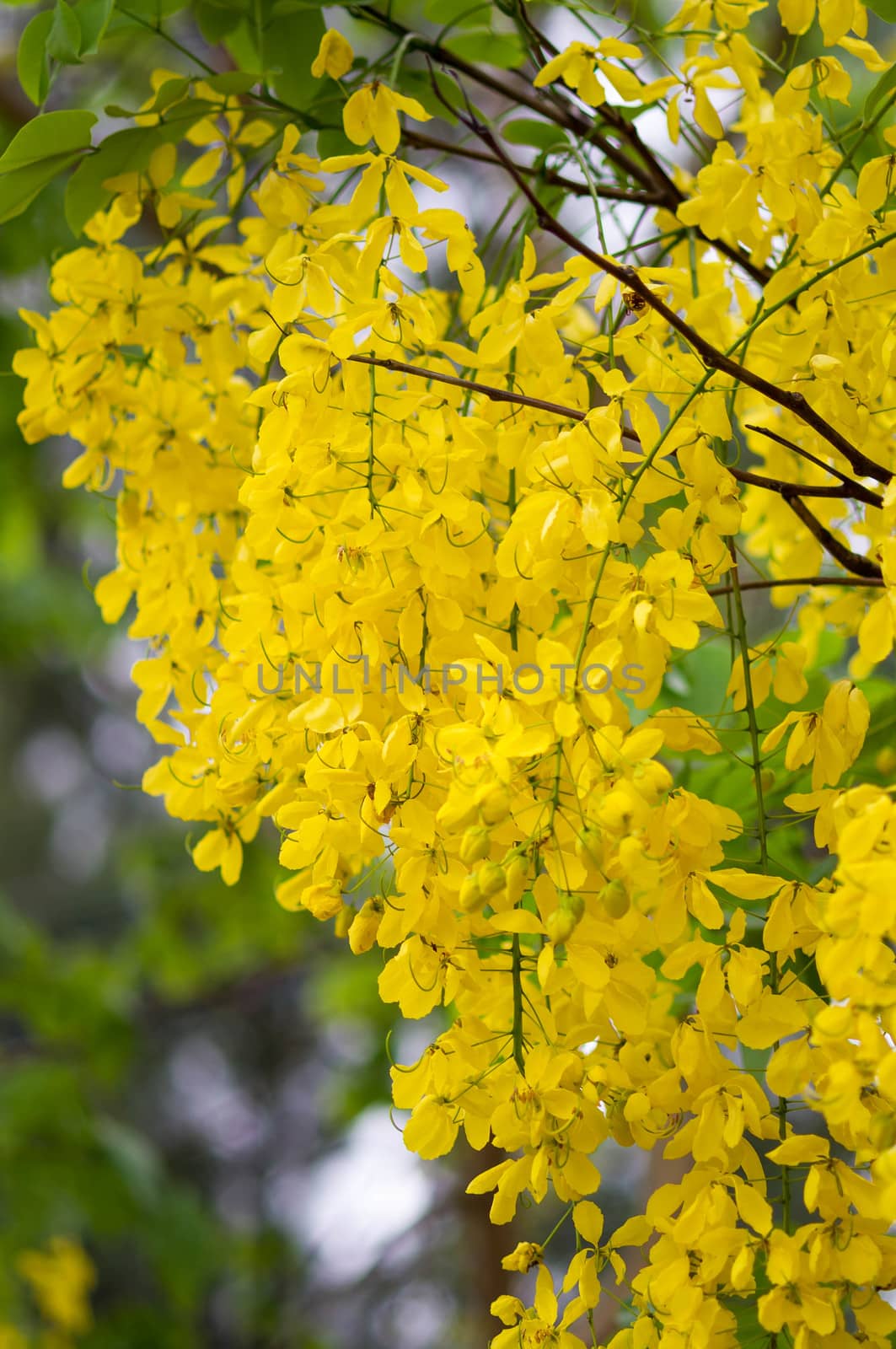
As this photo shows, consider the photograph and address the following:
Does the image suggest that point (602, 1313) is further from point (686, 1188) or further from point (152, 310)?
point (152, 310)

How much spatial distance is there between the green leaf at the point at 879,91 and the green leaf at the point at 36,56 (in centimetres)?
37

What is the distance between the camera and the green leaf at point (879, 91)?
50 cm

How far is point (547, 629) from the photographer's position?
0.47 metres

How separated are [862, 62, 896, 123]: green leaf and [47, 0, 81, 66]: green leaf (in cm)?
35

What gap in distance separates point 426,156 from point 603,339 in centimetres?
113

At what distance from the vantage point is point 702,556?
45 centimetres

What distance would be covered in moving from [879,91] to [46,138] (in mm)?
360

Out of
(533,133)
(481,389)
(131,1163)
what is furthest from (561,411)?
Answer: (131,1163)

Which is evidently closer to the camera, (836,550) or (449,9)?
(836,550)

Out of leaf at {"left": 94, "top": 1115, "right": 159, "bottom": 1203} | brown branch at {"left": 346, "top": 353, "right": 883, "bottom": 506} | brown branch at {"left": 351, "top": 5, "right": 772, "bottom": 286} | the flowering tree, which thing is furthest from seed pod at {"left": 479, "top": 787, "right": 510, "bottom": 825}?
leaf at {"left": 94, "top": 1115, "right": 159, "bottom": 1203}

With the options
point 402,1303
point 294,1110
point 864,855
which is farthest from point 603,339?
point 294,1110

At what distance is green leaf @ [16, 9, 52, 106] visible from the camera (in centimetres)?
59

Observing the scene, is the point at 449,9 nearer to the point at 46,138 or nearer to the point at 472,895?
the point at 46,138

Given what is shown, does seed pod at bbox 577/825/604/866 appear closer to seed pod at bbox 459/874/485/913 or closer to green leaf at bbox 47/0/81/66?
seed pod at bbox 459/874/485/913
